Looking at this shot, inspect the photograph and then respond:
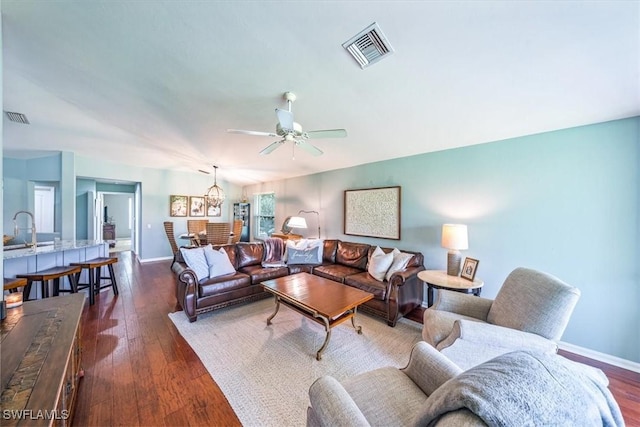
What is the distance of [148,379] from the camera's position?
76.6 inches

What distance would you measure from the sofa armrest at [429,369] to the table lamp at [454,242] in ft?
6.05

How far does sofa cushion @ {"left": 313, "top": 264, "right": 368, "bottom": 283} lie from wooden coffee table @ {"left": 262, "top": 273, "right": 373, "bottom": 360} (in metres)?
0.50

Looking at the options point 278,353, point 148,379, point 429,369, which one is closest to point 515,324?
point 429,369

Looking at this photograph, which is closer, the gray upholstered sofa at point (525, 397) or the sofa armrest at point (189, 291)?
the gray upholstered sofa at point (525, 397)

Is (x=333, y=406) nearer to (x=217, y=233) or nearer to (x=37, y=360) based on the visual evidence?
(x=37, y=360)

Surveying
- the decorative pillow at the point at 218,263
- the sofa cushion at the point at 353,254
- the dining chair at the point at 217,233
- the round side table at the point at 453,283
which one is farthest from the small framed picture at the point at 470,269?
the dining chair at the point at 217,233

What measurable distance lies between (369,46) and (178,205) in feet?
22.7

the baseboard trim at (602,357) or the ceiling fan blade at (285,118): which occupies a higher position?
the ceiling fan blade at (285,118)

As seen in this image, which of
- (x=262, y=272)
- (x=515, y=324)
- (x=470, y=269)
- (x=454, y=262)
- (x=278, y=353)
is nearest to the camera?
(x=515, y=324)

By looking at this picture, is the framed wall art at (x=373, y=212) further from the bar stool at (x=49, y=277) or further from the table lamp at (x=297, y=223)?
the bar stool at (x=49, y=277)

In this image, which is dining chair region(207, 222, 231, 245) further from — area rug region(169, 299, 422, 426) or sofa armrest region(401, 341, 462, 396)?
sofa armrest region(401, 341, 462, 396)

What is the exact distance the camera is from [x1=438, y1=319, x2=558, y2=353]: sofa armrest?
1552 millimetres

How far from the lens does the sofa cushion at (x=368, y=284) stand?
3016 millimetres

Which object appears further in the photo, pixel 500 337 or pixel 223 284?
pixel 223 284
